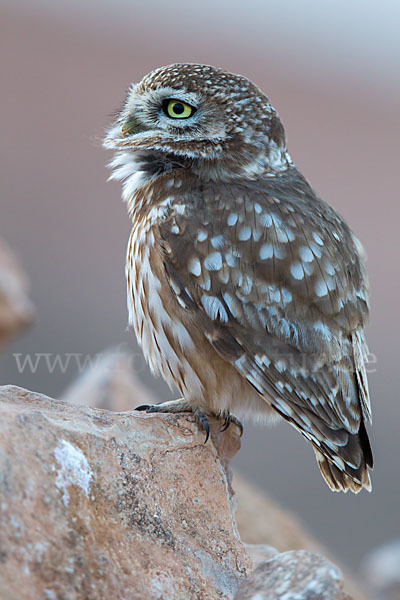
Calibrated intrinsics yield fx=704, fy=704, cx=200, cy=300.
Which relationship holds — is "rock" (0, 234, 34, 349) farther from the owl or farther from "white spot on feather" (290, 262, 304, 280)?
"white spot on feather" (290, 262, 304, 280)

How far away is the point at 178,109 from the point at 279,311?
0.85 meters

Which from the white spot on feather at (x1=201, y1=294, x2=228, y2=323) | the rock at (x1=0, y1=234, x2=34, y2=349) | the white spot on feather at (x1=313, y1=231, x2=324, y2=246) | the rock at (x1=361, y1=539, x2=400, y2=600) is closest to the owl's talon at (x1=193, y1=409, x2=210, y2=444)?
the white spot on feather at (x1=201, y1=294, x2=228, y2=323)

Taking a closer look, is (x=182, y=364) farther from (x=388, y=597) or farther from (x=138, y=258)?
(x=388, y=597)

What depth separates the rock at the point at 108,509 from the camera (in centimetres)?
150

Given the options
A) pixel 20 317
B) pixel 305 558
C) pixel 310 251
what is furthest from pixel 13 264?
pixel 305 558

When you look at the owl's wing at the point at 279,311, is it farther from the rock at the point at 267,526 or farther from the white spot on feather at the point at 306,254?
the rock at the point at 267,526

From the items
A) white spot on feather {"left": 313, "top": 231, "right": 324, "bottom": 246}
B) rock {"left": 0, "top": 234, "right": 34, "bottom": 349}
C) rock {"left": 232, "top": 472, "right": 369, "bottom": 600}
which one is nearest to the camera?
white spot on feather {"left": 313, "top": 231, "right": 324, "bottom": 246}

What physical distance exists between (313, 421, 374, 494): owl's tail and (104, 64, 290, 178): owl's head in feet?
3.43

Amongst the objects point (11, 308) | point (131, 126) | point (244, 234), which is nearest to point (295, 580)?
point (244, 234)

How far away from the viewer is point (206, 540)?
1.97 metres

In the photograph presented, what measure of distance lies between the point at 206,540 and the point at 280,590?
0.37 metres

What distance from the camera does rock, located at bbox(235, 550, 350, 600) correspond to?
1597mm

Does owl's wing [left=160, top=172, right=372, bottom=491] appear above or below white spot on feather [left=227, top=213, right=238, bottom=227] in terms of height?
below

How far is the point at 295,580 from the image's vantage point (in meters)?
1.65
